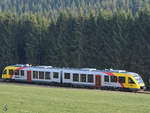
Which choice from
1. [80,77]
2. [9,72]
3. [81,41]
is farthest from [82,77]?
[81,41]

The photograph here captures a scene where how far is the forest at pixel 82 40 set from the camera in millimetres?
63469

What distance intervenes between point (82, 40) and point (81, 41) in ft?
1.18

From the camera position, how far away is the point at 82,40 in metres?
71.4

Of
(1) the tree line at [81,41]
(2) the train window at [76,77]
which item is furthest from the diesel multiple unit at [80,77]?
(1) the tree line at [81,41]

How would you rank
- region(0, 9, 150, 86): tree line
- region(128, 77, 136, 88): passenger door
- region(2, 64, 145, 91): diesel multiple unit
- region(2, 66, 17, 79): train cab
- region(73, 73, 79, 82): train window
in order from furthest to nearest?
region(0, 9, 150, 86): tree line → region(2, 66, 17, 79): train cab → region(73, 73, 79, 82): train window → region(2, 64, 145, 91): diesel multiple unit → region(128, 77, 136, 88): passenger door

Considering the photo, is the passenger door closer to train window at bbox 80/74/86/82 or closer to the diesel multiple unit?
the diesel multiple unit

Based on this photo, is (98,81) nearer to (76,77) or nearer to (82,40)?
(76,77)

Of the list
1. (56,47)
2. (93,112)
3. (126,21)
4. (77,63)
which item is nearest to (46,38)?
(56,47)

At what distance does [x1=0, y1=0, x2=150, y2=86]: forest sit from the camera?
63469 millimetres

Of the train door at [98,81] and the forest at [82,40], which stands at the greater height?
the forest at [82,40]

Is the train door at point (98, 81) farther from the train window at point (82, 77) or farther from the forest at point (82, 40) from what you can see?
the forest at point (82, 40)

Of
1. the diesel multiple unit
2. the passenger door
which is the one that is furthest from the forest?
the passenger door

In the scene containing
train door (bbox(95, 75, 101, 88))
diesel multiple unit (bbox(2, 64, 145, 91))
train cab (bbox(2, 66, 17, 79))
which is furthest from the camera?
train cab (bbox(2, 66, 17, 79))

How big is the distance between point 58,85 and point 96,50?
15703 millimetres
